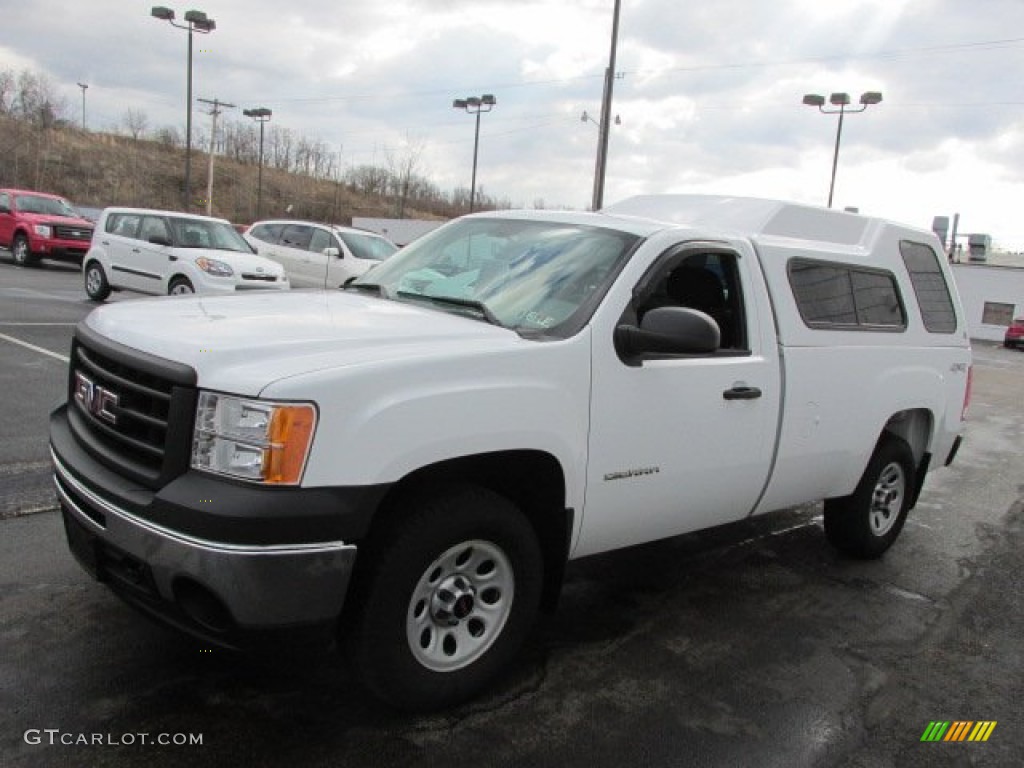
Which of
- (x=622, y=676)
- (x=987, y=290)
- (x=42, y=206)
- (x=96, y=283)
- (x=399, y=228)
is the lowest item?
(x=622, y=676)

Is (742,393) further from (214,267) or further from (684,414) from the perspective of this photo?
(214,267)

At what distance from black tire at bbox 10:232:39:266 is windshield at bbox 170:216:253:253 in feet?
31.1

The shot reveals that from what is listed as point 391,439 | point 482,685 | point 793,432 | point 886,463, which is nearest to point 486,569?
point 482,685

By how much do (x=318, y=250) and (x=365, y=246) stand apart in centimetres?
94

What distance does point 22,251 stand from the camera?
2103 centimetres

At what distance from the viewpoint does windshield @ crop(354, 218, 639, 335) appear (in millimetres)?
3521

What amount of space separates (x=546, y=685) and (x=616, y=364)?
4.40ft

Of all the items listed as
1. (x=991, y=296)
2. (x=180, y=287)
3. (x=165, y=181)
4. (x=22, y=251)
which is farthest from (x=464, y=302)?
(x=165, y=181)

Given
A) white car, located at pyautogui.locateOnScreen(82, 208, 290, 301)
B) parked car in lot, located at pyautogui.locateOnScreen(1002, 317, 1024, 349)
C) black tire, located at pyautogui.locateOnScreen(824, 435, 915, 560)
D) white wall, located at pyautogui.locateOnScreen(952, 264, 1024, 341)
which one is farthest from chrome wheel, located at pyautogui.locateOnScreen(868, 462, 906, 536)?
white wall, located at pyautogui.locateOnScreen(952, 264, 1024, 341)

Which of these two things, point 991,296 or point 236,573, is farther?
point 991,296

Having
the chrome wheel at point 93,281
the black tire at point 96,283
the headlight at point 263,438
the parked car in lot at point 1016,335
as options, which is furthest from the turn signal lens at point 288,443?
the parked car in lot at point 1016,335

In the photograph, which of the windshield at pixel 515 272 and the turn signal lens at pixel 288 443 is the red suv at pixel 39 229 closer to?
the windshield at pixel 515 272

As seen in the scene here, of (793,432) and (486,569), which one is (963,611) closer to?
(793,432)

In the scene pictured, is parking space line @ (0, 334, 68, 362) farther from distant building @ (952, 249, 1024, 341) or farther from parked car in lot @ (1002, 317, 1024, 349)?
distant building @ (952, 249, 1024, 341)
